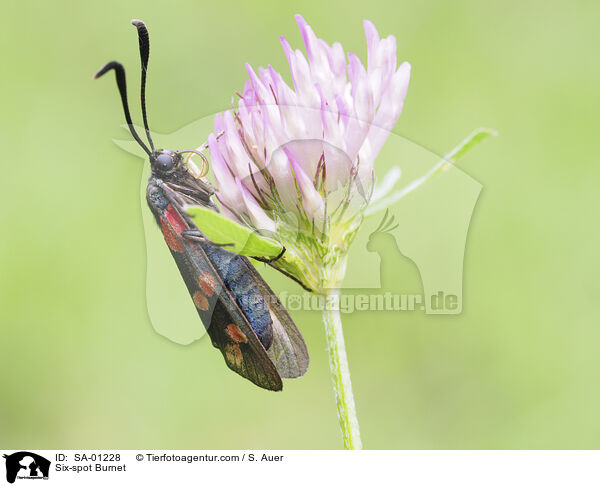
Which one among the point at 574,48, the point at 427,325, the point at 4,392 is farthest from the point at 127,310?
the point at 574,48

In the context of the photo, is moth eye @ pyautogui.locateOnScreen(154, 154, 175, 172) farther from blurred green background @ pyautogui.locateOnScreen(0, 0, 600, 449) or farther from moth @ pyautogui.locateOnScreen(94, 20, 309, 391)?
blurred green background @ pyautogui.locateOnScreen(0, 0, 600, 449)

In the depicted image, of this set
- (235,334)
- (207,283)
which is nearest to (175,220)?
(207,283)

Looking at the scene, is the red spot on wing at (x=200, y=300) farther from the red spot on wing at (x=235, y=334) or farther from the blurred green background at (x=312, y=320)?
the blurred green background at (x=312, y=320)

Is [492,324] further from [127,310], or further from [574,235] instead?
[127,310]
